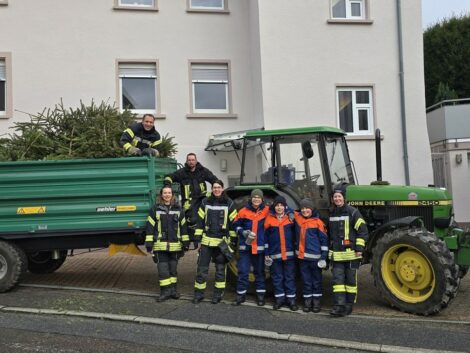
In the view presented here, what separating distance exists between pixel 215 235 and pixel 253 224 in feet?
1.81

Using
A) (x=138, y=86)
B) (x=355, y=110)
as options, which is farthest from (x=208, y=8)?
(x=355, y=110)

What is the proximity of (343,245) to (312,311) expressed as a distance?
0.90m

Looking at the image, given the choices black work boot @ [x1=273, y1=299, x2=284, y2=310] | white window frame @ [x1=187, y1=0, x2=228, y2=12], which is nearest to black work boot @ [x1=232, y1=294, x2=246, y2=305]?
black work boot @ [x1=273, y1=299, x2=284, y2=310]

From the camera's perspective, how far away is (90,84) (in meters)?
12.7

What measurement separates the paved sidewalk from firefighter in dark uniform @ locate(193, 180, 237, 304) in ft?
1.24

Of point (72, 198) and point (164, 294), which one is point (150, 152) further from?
point (164, 294)

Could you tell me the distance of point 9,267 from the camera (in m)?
6.98

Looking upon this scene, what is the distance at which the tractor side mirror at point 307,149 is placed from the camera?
22.1 ft

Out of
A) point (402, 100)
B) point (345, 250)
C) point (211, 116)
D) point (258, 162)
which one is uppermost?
point (402, 100)

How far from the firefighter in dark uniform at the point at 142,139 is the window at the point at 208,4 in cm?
654

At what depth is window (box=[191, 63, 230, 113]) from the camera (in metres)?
13.2

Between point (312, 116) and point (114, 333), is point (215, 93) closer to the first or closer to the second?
point (312, 116)

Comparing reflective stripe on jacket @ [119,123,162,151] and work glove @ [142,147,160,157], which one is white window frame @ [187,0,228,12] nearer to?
reflective stripe on jacket @ [119,123,162,151]

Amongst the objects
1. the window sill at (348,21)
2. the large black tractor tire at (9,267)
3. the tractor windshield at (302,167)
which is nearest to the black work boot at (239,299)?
the tractor windshield at (302,167)
